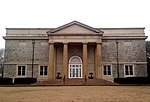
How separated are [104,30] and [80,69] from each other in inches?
323

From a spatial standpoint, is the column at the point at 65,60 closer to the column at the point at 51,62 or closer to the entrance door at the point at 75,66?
the column at the point at 51,62

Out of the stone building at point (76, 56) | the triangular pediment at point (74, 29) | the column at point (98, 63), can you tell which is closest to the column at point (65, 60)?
the stone building at point (76, 56)

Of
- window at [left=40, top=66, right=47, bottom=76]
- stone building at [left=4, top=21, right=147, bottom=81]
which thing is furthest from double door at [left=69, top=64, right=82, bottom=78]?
window at [left=40, top=66, right=47, bottom=76]

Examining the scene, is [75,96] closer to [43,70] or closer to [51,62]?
[51,62]

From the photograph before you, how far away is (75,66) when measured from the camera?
134ft

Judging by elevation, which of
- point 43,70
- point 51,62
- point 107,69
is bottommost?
point 43,70

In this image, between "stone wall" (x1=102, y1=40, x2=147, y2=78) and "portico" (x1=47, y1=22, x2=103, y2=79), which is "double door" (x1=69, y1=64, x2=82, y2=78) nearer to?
"portico" (x1=47, y1=22, x2=103, y2=79)

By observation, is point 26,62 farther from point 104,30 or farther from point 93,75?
point 104,30

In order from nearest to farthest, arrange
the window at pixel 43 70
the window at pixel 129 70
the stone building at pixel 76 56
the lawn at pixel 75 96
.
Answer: the lawn at pixel 75 96, the stone building at pixel 76 56, the window at pixel 129 70, the window at pixel 43 70

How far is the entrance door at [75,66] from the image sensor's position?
4044cm

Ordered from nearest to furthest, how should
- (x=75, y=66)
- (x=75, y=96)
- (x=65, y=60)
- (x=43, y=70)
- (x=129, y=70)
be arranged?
(x=75, y=96)
(x=65, y=60)
(x=129, y=70)
(x=43, y=70)
(x=75, y=66)

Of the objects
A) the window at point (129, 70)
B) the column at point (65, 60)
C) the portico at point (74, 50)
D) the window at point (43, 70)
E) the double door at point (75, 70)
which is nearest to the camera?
A: the column at point (65, 60)

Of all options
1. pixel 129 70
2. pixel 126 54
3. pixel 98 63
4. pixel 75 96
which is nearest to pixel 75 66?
pixel 98 63

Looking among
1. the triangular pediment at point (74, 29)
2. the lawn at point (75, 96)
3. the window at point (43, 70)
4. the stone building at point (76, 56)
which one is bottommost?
the lawn at point (75, 96)
